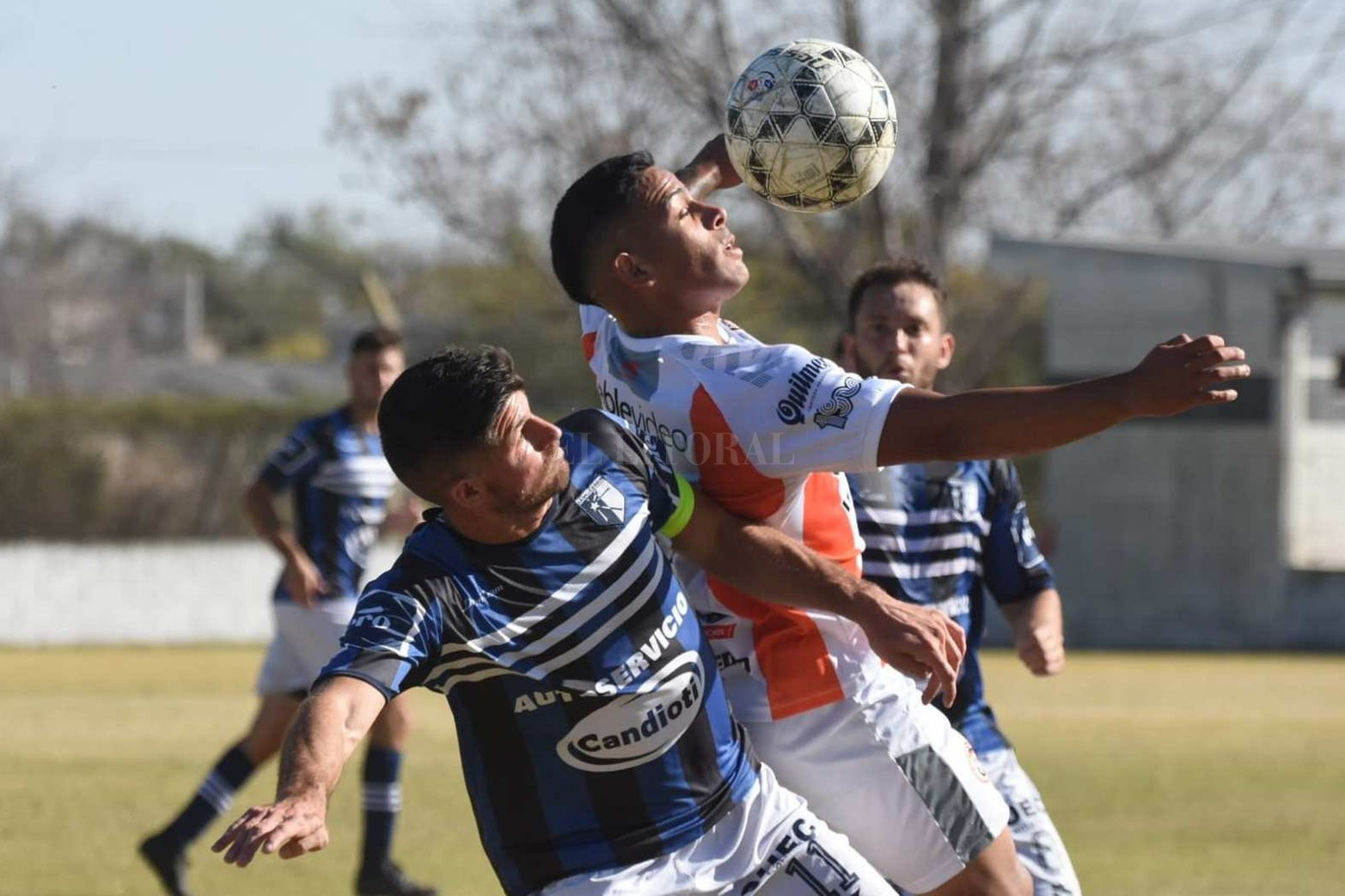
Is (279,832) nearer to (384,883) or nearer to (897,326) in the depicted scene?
(897,326)

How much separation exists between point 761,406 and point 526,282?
33185mm

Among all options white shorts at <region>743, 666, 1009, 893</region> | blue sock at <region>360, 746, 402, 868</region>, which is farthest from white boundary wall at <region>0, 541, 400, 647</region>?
white shorts at <region>743, 666, 1009, 893</region>

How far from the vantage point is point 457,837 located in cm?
978

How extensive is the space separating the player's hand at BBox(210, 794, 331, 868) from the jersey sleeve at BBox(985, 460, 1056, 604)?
308cm

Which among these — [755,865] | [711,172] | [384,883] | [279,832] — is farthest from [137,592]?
[279,832]

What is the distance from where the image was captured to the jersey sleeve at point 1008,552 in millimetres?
6031

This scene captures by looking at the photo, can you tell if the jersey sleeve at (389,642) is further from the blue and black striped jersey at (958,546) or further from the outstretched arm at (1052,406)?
the blue and black striped jersey at (958,546)

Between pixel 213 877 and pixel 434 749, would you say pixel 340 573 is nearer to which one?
pixel 213 877

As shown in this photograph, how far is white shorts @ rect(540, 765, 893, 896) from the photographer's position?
3959 millimetres

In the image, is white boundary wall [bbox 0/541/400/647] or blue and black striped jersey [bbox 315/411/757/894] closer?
blue and black striped jersey [bbox 315/411/757/894]

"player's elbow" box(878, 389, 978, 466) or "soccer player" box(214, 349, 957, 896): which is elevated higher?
"player's elbow" box(878, 389, 978, 466)

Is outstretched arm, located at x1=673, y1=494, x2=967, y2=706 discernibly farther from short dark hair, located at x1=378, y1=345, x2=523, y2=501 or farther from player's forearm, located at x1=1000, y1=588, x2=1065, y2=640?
player's forearm, located at x1=1000, y1=588, x2=1065, y2=640

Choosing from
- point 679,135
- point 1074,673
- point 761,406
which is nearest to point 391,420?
point 761,406

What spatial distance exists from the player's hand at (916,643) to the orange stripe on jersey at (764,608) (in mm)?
314
